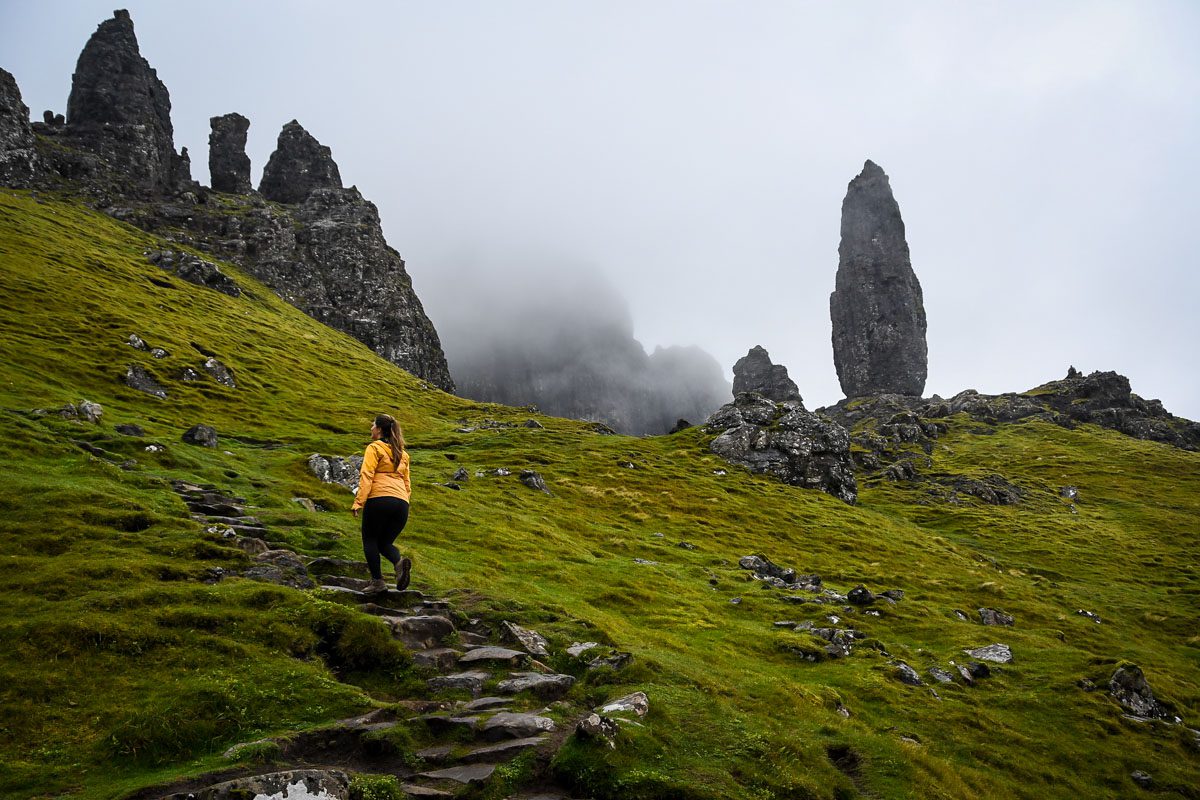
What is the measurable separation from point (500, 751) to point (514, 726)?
2.53 feet

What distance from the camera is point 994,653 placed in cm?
3028

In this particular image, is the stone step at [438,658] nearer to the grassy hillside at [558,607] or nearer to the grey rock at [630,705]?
the grassy hillside at [558,607]

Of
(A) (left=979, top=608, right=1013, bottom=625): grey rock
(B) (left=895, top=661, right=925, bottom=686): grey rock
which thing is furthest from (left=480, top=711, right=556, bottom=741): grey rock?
(A) (left=979, top=608, right=1013, bottom=625): grey rock

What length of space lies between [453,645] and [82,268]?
115 m

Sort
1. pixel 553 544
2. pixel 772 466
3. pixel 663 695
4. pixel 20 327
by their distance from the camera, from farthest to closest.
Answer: pixel 772 466, pixel 20 327, pixel 553 544, pixel 663 695

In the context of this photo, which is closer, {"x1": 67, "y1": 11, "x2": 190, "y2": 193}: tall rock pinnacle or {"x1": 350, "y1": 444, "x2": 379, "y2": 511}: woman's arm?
{"x1": 350, "y1": 444, "x2": 379, "y2": 511}: woman's arm

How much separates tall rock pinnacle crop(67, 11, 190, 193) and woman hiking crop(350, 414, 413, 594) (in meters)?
194

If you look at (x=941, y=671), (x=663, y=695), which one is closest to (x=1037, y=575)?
(x=941, y=671)

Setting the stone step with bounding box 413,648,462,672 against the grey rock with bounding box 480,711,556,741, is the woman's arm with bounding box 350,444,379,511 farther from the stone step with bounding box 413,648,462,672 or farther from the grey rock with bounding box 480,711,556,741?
the grey rock with bounding box 480,711,556,741

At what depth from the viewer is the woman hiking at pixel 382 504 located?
54.2 ft

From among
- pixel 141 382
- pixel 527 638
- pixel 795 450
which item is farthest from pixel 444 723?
pixel 795 450

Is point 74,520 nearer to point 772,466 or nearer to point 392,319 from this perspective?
point 772,466

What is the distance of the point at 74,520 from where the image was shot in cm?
1831

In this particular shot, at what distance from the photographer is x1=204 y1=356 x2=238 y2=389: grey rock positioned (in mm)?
71875
